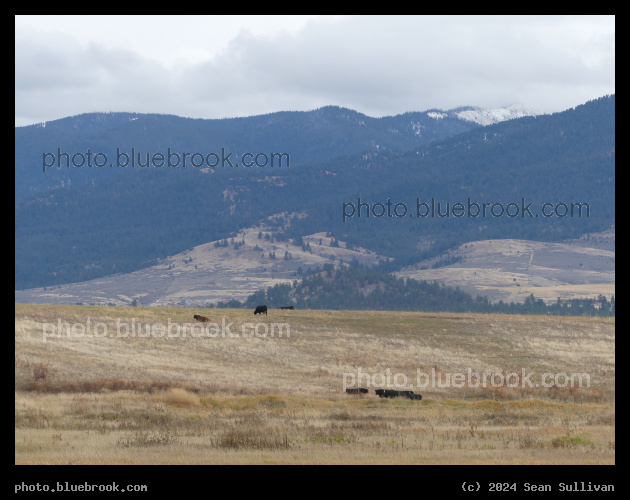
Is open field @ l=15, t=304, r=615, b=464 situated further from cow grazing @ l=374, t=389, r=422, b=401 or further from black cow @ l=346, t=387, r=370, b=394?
cow grazing @ l=374, t=389, r=422, b=401

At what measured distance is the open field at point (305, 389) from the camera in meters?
24.1

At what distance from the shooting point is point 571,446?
80.9ft

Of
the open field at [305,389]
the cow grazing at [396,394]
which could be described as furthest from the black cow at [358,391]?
the cow grazing at [396,394]

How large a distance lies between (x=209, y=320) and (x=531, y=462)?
170 ft

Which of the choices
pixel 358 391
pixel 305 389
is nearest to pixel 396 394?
pixel 358 391

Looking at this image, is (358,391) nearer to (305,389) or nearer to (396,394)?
(396,394)

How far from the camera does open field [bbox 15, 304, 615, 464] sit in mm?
24094

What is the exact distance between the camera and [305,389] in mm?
43781

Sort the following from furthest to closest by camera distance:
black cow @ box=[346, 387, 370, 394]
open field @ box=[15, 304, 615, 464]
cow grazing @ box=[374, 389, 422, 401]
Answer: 1. black cow @ box=[346, 387, 370, 394]
2. cow grazing @ box=[374, 389, 422, 401]
3. open field @ box=[15, 304, 615, 464]

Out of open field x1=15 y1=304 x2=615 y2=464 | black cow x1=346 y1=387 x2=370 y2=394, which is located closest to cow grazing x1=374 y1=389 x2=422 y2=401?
open field x1=15 y1=304 x2=615 y2=464

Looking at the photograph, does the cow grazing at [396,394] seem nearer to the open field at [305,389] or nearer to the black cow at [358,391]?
the open field at [305,389]
